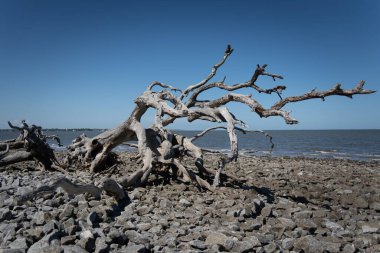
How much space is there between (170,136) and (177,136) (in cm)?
33

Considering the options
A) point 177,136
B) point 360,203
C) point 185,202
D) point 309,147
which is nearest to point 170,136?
point 177,136

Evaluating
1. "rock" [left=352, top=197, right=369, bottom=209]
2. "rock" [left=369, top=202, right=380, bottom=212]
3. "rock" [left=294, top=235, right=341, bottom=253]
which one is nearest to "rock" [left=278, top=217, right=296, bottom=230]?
"rock" [left=294, top=235, right=341, bottom=253]

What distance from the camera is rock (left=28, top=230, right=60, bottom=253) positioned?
4195 millimetres

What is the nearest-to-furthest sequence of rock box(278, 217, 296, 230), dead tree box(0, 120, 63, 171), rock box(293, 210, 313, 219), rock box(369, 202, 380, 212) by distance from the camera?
rock box(278, 217, 296, 230), rock box(293, 210, 313, 219), rock box(369, 202, 380, 212), dead tree box(0, 120, 63, 171)

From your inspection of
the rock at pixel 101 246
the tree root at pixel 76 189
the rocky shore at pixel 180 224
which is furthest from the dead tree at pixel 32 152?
the rock at pixel 101 246

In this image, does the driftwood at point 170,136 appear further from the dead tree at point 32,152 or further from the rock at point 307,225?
the rock at point 307,225

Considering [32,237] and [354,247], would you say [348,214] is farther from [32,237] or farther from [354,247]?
[32,237]

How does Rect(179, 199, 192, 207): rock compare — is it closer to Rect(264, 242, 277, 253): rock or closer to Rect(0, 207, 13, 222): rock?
Rect(264, 242, 277, 253): rock

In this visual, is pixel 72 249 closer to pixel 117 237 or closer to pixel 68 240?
pixel 68 240

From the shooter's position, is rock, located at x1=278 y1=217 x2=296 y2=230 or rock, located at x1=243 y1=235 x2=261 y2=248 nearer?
rock, located at x1=243 y1=235 x2=261 y2=248

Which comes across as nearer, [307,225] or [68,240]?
[68,240]

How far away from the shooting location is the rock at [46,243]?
4195 millimetres

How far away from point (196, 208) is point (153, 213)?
104 centimetres

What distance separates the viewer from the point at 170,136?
1145 centimetres
